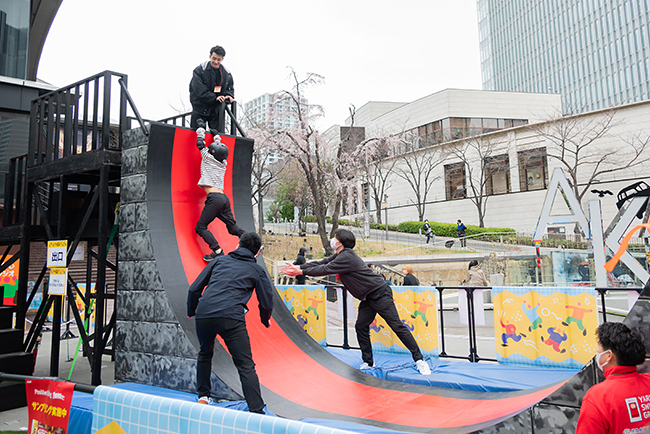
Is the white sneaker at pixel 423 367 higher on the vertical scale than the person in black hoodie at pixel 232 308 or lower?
lower

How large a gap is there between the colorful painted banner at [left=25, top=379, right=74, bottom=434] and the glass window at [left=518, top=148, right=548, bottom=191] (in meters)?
37.2

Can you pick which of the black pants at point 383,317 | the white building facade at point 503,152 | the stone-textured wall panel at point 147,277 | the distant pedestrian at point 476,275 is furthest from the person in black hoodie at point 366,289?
the white building facade at point 503,152

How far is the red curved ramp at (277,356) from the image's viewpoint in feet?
14.1

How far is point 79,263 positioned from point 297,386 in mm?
19252

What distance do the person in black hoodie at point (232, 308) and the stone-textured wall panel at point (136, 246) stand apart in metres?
1.61

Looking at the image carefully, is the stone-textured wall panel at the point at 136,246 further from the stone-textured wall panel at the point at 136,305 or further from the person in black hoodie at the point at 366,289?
the person in black hoodie at the point at 366,289

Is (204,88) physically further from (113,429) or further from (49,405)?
(113,429)

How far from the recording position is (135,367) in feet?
17.7

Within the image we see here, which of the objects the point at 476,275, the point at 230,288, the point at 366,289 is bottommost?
the point at 476,275

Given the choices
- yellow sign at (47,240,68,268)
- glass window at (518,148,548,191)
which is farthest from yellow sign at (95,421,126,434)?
glass window at (518,148,548,191)

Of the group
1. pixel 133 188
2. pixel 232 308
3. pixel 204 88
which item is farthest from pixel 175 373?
pixel 204 88

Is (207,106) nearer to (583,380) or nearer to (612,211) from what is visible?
(583,380)

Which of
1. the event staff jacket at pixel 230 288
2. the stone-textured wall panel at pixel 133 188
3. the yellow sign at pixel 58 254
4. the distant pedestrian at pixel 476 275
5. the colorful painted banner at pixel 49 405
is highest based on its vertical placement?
the stone-textured wall panel at pixel 133 188

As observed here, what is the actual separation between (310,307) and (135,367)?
124 inches
